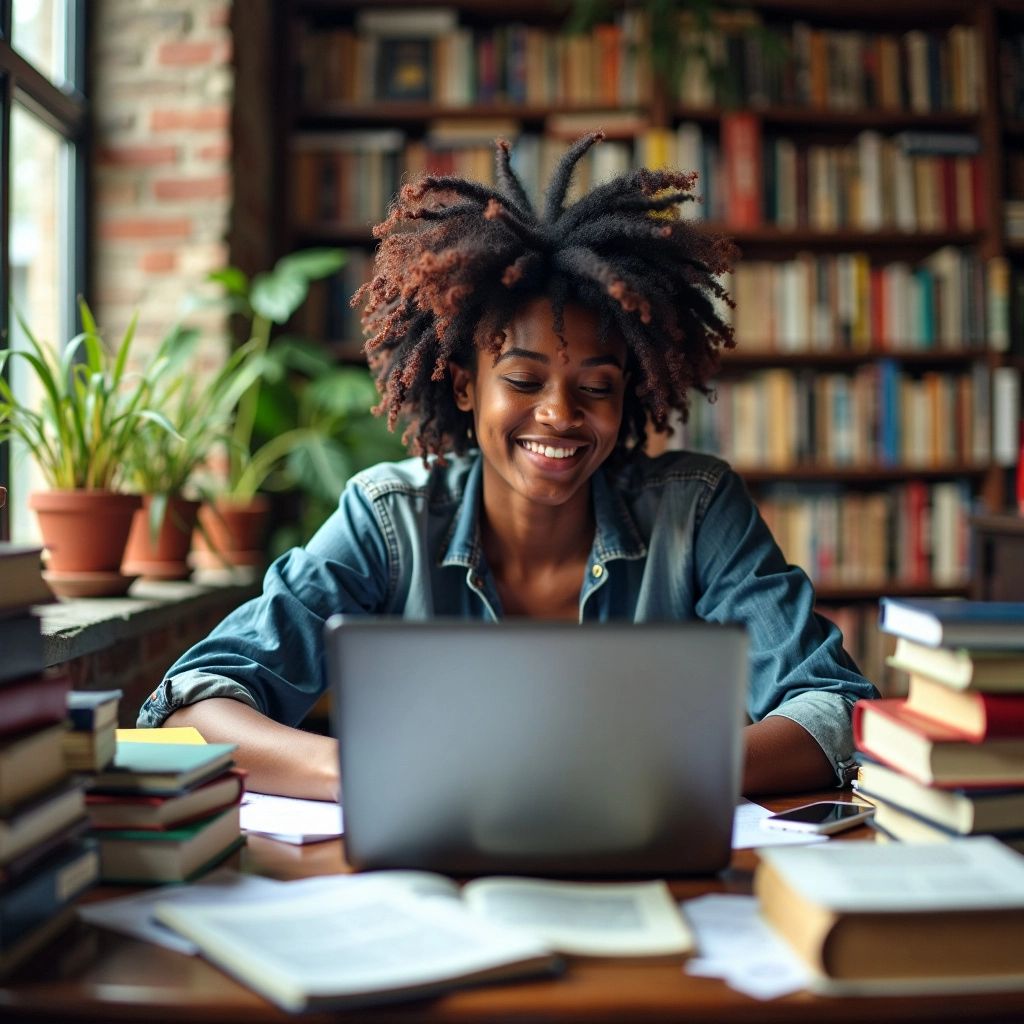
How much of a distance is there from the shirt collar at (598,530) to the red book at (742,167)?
1.95 metres

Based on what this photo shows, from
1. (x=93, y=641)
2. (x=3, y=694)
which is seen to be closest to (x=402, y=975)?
(x=3, y=694)

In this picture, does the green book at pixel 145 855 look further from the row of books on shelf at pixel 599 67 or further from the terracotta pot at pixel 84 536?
the row of books on shelf at pixel 599 67

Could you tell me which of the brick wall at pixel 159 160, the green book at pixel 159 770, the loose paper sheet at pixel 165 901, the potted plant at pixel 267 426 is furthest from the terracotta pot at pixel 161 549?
the loose paper sheet at pixel 165 901

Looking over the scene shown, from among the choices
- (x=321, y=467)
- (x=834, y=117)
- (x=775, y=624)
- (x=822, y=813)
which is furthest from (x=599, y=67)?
(x=822, y=813)

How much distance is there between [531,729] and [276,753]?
1.39 ft

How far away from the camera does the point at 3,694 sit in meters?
0.76

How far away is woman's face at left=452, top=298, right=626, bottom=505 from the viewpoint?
1.47m

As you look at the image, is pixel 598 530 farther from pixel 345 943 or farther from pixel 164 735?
pixel 345 943

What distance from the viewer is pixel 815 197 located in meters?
3.38

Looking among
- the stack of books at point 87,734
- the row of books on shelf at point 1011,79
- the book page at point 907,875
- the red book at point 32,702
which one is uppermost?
the row of books on shelf at point 1011,79

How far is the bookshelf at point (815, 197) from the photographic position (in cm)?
334

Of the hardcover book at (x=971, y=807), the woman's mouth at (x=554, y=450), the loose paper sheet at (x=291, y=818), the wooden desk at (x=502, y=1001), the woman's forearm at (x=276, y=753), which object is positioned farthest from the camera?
the woman's mouth at (x=554, y=450)

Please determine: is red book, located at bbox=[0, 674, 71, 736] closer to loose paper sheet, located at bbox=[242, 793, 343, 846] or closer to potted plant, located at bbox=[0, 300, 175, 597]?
loose paper sheet, located at bbox=[242, 793, 343, 846]

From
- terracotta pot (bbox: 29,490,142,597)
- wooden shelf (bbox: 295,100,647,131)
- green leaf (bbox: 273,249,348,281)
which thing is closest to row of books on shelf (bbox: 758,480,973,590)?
wooden shelf (bbox: 295,100,647,131)
